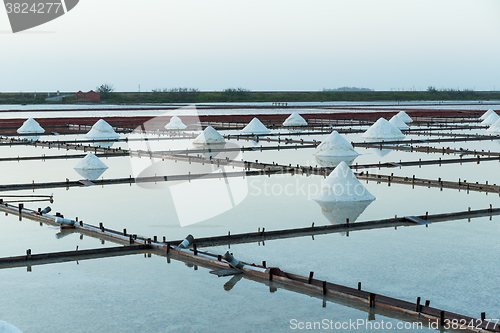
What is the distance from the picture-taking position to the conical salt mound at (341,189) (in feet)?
27.1

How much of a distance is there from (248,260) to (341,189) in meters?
2.91

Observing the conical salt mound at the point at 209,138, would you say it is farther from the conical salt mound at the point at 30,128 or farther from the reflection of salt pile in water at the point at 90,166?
the conical salt mound at the point at 30,128

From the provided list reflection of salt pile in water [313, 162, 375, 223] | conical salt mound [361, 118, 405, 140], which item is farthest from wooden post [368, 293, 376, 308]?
conical salt mound [361, 118, 405, 140]

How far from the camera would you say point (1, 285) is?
495 cm

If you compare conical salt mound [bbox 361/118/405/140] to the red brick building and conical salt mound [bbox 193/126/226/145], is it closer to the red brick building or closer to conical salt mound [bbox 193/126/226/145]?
conical salt mound [bbox 193/126/226/145]

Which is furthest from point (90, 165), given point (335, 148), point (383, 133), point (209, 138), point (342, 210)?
point (383, 133)

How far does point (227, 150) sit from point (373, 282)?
11313 mm

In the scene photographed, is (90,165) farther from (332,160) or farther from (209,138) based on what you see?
(209,138)

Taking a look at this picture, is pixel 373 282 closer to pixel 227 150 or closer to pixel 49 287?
pixel 49 287

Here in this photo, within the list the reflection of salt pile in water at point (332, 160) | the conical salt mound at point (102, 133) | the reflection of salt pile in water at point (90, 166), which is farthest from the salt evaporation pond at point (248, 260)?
the conical salt mound at point (102, 133)

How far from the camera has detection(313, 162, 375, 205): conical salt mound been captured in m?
8.27

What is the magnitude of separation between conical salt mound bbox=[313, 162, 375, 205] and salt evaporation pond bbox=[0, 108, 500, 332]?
0.68 ft

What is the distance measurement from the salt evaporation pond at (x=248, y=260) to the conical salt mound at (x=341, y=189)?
0.68 feet

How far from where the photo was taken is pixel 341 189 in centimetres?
827
